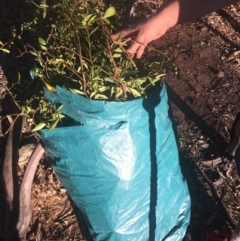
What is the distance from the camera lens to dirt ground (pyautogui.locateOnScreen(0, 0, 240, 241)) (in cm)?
204

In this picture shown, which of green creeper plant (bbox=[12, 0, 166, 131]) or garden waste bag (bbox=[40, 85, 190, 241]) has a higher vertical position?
green creeper plant (bbox=[12, 0, 166, 131])

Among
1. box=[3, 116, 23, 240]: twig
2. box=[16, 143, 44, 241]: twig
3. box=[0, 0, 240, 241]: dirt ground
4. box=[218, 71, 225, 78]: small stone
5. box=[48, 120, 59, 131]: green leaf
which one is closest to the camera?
box=[48, 120, 59, 131]: green leaf

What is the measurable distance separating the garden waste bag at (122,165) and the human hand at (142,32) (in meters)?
0.19

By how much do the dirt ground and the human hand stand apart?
184 mm

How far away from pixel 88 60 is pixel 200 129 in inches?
37.5

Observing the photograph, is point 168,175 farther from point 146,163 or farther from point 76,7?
point 76,7

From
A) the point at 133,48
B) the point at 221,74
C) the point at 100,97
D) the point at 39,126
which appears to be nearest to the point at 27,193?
the point at 39,126

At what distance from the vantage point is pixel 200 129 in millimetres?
2295

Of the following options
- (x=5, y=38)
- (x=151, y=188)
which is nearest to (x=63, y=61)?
(x=151, y=188)

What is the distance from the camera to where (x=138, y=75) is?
5.37 feet

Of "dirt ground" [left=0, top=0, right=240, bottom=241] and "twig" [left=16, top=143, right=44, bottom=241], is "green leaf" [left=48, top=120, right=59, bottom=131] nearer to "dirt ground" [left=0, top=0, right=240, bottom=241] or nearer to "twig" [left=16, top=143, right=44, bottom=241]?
→ "twig" [left=16, top=143, right=44, bottom=241]

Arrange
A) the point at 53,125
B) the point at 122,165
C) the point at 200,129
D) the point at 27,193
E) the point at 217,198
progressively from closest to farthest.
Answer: the point at 53,125, the point at 122,165, the point at 27,193, the point at 217,198, the point at 200,129

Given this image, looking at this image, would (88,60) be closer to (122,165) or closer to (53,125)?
(53,125)

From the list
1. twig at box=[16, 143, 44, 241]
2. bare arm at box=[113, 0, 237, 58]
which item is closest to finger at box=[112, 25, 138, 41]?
bare arm at box=[113, 0, 237, 58]
